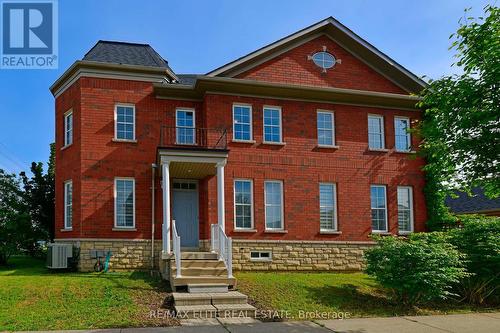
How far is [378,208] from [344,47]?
637 centimetres

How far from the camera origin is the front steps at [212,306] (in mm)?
11094

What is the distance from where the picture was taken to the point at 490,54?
8.21m

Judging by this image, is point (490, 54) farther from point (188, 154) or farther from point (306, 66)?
point (306, 66)

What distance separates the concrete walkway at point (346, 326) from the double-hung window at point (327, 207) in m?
7.08

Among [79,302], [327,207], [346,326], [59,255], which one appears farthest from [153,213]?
[346,326]

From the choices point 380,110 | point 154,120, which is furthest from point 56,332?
point 380,110

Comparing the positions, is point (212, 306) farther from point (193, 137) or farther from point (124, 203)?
point (193, 137)

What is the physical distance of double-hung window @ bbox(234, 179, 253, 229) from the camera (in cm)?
1747

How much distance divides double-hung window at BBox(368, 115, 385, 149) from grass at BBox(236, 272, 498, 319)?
610 cm

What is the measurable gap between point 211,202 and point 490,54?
35.4ft

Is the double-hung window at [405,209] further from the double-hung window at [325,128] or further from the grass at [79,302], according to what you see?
the grass at [79,302]

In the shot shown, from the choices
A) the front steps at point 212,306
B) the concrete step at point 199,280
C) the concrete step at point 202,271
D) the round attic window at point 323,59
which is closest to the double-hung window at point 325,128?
the round attic window at point 323,59

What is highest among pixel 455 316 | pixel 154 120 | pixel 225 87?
pixel 225 87

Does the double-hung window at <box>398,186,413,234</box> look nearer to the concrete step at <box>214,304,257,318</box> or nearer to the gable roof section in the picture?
the gable roof section
